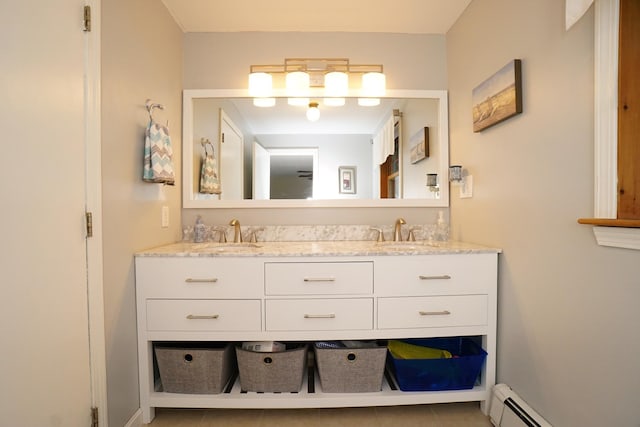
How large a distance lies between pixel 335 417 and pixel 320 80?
202 cm

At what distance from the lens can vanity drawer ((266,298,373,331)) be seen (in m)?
1.41

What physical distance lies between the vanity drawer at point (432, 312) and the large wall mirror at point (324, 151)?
29.6 inches

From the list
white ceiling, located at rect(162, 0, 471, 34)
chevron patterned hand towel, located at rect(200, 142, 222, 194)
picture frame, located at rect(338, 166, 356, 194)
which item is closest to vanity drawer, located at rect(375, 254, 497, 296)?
picture frame, located at rect(338, 166, 356, 194)

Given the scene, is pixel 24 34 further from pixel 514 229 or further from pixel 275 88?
pixel 514 229

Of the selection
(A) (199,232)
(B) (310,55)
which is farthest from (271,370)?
(B) (310,55)

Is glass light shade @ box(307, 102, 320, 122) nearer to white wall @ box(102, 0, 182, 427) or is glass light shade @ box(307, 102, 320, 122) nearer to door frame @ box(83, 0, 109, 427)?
white wall @ box(102, 0, 182, 427)

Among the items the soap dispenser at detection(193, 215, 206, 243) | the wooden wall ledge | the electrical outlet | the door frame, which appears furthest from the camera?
the soap dispenser at detection(193, 215, 206, 243)

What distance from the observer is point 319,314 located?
1.42 meters

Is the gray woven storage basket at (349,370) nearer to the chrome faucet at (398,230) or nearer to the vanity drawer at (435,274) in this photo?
the vanity drawer at (435,274)

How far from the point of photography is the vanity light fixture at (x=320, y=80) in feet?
6.33

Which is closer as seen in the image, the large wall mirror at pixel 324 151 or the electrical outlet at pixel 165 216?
the electrical outlet at pixel 165 216

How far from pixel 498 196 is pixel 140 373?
78.9 inches

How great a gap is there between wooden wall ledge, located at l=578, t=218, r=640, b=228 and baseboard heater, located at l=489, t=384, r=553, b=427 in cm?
86

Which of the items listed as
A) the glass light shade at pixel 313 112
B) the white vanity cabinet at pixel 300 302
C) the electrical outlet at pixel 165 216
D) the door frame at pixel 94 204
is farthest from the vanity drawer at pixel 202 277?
the glass light shade at pixel 313 112
